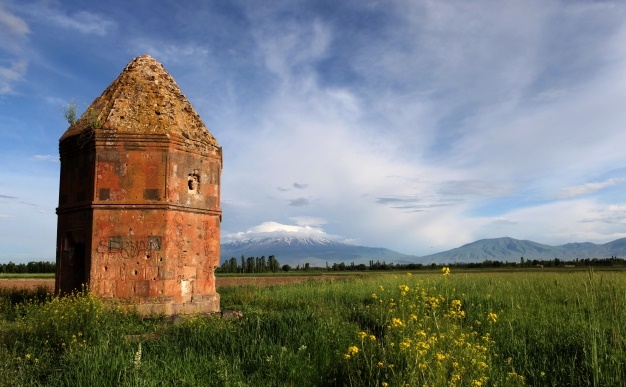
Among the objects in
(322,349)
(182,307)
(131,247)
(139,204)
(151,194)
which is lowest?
(322,349)

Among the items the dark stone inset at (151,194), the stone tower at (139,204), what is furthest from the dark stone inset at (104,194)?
the dark stone inset at (151,194)

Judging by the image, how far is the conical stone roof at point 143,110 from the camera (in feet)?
35.4

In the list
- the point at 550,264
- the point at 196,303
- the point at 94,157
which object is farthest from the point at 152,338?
the point at 550,264

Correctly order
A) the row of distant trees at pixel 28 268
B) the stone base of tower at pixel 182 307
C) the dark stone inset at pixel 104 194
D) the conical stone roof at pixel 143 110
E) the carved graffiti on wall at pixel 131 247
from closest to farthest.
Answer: the stone base of tower at pixel 182 307
the carved graffiti on wall at pixel 131 247
the dark stone inset at pixel 104 194
the conical stone roof at pixel 143 110
the row of distant trees at pixel 28 268

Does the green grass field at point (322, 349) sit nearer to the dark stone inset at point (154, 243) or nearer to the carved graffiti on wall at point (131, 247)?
the carved graffiti on wall at point (131, 247)

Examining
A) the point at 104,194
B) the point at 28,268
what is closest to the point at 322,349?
the point at 104,194

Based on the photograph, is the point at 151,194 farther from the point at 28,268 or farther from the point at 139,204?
the point at 28,268

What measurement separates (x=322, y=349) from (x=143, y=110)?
776 cm

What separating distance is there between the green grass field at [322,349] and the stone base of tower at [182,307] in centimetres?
57

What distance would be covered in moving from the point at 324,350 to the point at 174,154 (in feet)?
21.7

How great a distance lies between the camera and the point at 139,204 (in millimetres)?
10531

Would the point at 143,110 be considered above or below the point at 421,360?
above

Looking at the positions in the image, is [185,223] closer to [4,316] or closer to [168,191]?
[168,191]

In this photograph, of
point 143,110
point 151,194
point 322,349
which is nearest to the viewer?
point 322,349
